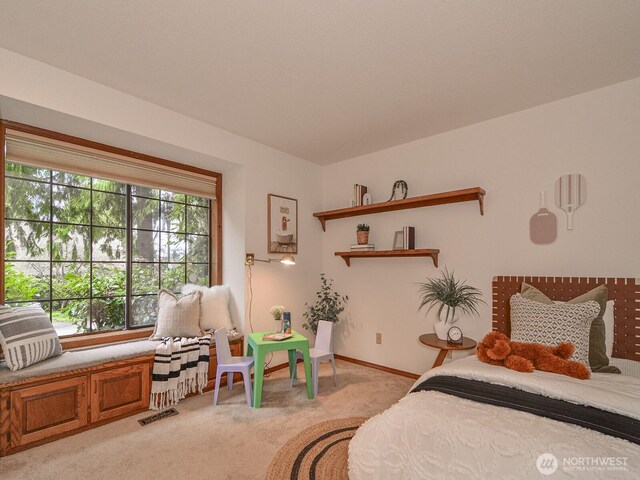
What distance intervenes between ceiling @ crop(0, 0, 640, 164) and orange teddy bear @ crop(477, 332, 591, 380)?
186cm

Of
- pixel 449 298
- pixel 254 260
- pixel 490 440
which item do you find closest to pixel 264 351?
pixel 254 260

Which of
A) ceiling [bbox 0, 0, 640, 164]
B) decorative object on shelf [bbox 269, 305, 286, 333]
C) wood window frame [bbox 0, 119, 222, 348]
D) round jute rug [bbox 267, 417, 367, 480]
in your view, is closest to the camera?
ceiling [bbox 0, 0, 640, 164]

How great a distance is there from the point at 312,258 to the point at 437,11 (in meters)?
3.04

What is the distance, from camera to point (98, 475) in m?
1.94

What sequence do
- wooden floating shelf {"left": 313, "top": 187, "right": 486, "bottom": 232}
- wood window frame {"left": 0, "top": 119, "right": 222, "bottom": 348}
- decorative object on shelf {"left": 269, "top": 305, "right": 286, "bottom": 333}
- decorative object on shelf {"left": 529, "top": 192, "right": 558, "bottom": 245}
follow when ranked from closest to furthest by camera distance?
wood window frame {"left": 0, "top": 119, "right": 222, "bottom": 348}
decorative object on shelf {"left": 529, "top": 192, "right": 558, "bottom": 245}
wooden floating shelf {"left": 313, "top": 187, "right": 486, "bottom": 232}
decorative object on shelf {"left": 269, "top": 305, "right": 286, "bottom": 333}

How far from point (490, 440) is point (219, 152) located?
316 cm

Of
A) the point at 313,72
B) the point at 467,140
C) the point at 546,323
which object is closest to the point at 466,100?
the point at 467,140

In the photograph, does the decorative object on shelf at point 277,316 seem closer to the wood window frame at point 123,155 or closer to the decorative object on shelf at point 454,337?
the wood window frame at point 123,155

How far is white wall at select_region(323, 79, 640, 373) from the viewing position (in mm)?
2498

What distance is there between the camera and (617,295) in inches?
94.2

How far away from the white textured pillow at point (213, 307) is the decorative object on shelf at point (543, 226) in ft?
9.95

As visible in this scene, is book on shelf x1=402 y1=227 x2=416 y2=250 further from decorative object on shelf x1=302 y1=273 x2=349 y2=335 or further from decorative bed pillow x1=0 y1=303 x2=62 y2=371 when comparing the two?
decorative bed pillow x1=0 y1=303 x2=62 y2=371

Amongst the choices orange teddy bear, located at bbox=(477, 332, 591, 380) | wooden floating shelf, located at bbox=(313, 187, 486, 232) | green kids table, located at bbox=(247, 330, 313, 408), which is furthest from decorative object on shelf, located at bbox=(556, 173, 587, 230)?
green kids table, located at bbox=(247, 330, 313, 408)

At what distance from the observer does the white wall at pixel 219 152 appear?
2305mm
